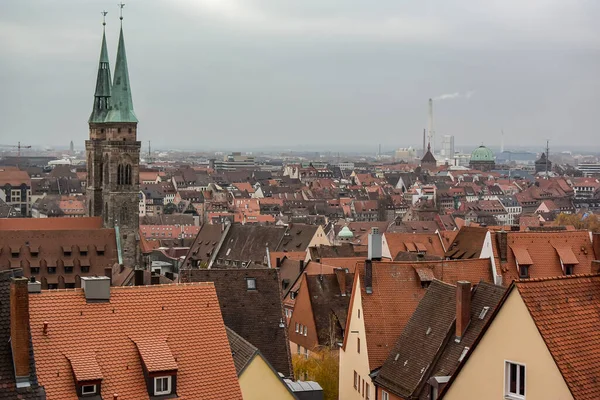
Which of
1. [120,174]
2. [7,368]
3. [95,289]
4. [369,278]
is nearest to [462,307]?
[369,278]

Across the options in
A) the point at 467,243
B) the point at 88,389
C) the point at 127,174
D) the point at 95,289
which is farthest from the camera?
the point at 127,174

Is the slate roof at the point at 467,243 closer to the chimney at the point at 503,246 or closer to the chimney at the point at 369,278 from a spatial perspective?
the chimney at the point at 503,246

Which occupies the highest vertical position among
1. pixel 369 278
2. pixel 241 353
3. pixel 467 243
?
pixel 369 278

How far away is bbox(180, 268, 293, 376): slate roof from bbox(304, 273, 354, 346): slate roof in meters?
10.6

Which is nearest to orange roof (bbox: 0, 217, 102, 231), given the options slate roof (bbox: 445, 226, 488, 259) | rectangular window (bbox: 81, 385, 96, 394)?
slate roof (bbox: 445, 226, 488, 259)

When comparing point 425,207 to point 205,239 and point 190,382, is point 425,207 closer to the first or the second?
point 205,239

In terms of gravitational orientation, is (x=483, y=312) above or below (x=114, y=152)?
below

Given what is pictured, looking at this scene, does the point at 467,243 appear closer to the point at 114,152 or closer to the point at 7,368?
the point at 7,368

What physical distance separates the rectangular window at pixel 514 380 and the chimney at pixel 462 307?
33.8 ft

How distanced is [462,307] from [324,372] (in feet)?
44.9

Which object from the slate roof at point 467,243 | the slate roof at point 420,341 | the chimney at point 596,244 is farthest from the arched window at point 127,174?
the slate roof at point 420,341

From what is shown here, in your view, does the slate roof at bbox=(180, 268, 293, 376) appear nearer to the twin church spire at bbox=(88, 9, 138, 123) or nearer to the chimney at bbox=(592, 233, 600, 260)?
the chimney at bbox=(592, 233, 600, 260)

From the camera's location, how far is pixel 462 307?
3284cm

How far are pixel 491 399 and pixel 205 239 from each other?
86955 millimetres
